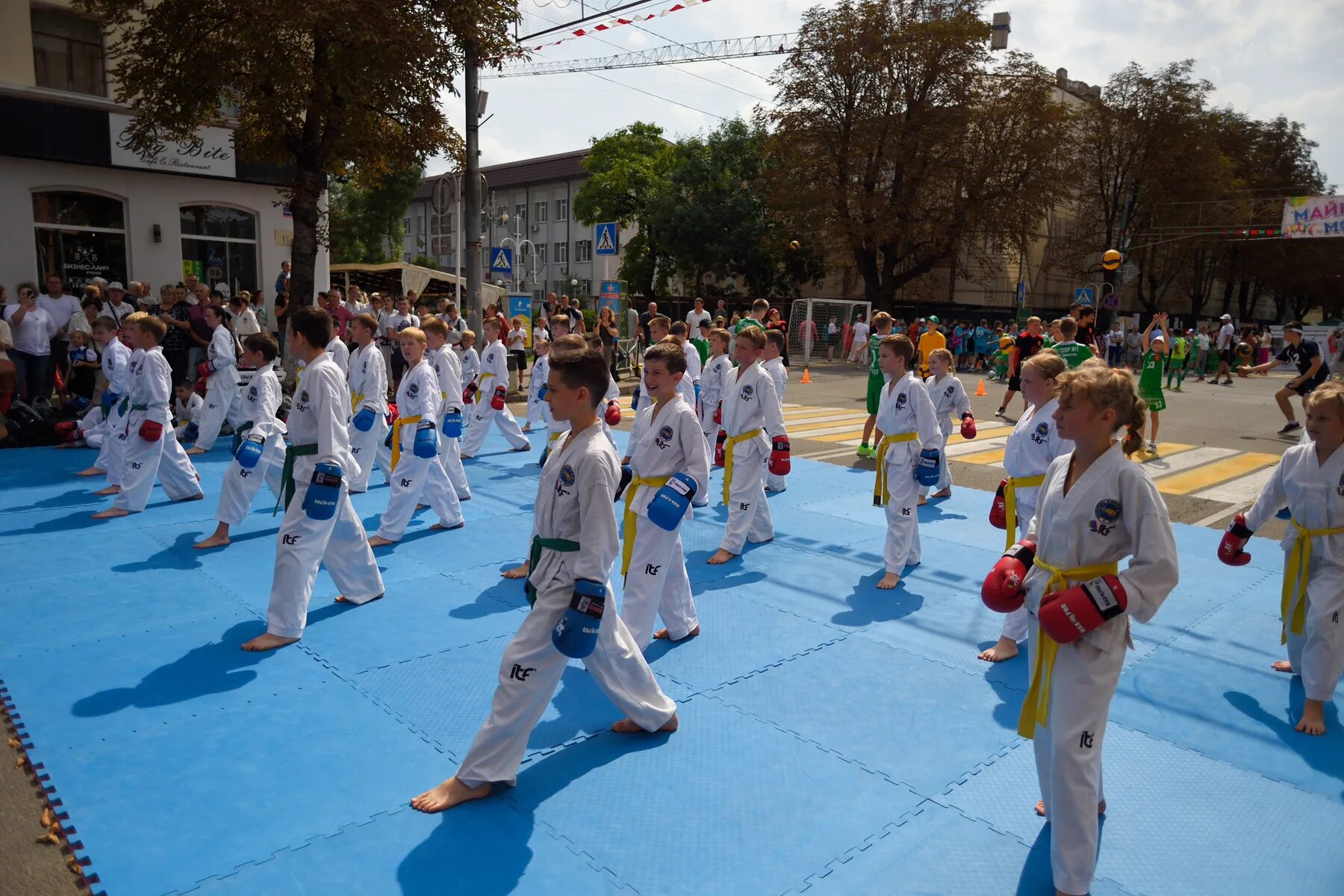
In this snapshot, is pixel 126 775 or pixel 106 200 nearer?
pixel 126 775

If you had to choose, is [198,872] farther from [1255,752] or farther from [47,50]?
[47,50]

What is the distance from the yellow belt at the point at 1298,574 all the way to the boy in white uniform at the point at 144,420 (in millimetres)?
8577

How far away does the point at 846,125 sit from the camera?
34094 millimetres

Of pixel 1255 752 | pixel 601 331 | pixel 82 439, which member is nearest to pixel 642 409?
pixel 1255 752

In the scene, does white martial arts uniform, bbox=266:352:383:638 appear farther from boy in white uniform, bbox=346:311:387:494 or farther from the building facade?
the building facade

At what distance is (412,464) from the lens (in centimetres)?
734

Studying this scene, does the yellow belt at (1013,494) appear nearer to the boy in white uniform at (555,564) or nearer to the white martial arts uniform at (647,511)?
the white martial arts uniform at (647,511)

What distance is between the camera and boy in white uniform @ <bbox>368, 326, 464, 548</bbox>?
7203 millimetres

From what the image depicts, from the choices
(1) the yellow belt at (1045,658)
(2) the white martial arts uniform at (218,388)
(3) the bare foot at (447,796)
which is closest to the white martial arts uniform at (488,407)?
(2) the white martial arts uniform at (218,388)

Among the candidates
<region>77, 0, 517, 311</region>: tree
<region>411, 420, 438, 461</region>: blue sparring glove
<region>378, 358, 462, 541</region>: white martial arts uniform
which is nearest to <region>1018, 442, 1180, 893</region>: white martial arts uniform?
<region>411, 420, 438, 461</region>: blue sparring glove

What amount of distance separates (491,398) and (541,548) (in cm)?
793

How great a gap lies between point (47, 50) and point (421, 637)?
16.8 meters

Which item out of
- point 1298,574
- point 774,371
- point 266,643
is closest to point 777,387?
point 774,371

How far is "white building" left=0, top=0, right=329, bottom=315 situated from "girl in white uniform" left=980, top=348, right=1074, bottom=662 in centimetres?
1453
